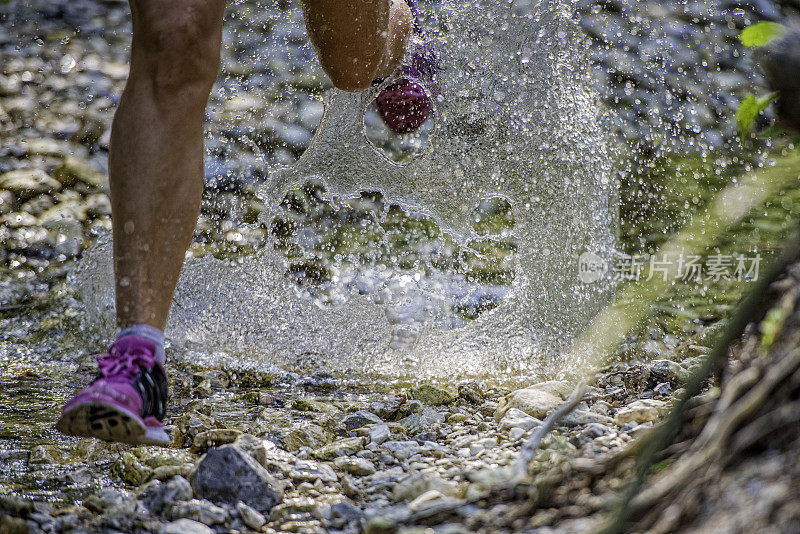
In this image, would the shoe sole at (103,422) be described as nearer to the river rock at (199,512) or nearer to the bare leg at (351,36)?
the river rock at (199,512)

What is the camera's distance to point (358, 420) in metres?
2.44

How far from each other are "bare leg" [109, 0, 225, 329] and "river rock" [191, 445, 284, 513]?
1.16 ft

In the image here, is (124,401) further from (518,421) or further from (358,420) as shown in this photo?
(518,421)

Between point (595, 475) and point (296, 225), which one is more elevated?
point (595, 475)

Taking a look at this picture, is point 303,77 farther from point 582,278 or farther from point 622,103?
point 582,278

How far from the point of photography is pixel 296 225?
167 inches

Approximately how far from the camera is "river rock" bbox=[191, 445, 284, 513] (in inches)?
67.4

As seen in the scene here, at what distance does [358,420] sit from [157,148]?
982mm

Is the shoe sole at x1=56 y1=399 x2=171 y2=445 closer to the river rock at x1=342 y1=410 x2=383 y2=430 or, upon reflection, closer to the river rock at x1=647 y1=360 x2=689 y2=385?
the river rock at x1=342 y1=410 x2=383 y2=430

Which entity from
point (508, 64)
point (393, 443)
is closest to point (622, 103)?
point (508, 64)

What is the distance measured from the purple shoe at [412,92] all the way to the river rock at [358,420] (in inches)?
68.1

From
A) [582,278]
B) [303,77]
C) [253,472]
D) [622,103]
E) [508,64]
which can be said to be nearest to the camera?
[253,472]

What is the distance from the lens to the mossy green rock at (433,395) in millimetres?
2621

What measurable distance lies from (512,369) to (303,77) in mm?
3221
